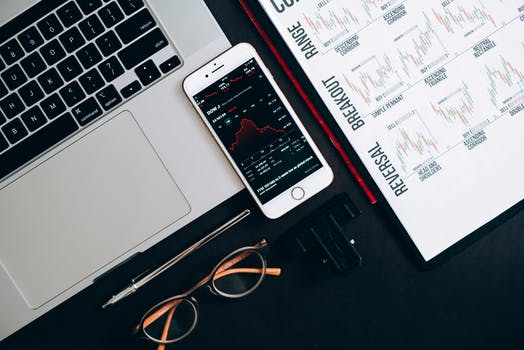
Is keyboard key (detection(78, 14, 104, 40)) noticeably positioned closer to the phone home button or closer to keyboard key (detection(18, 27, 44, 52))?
keyboard key (detection(18, 27, 44, 52))

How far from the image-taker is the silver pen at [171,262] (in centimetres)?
61

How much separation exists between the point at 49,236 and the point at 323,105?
0.44m

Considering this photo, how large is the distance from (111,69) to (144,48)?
0.05m

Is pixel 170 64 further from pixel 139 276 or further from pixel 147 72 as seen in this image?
pixel 139 276

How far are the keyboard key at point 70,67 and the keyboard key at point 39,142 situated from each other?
55 mm

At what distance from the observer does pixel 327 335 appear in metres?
0.67

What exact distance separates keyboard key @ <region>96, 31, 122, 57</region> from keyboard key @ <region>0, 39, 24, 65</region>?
11 centimetres

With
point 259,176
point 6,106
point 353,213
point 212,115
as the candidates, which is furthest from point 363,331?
point 6,106

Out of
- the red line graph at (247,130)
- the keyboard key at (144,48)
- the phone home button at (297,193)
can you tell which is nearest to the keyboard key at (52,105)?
the keyboard key at (144,48)

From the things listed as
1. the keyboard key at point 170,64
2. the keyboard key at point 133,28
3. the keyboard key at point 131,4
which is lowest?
the keyboard key at point 170,64

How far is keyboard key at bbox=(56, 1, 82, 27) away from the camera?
1.81 ft

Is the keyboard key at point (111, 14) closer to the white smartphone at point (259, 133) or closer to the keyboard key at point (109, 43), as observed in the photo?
the keyboard key at point (109, 43)

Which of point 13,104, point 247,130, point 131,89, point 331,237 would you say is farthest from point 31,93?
point 331,237

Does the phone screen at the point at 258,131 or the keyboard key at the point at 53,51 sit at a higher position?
the keyboard key at the point at 53,51
